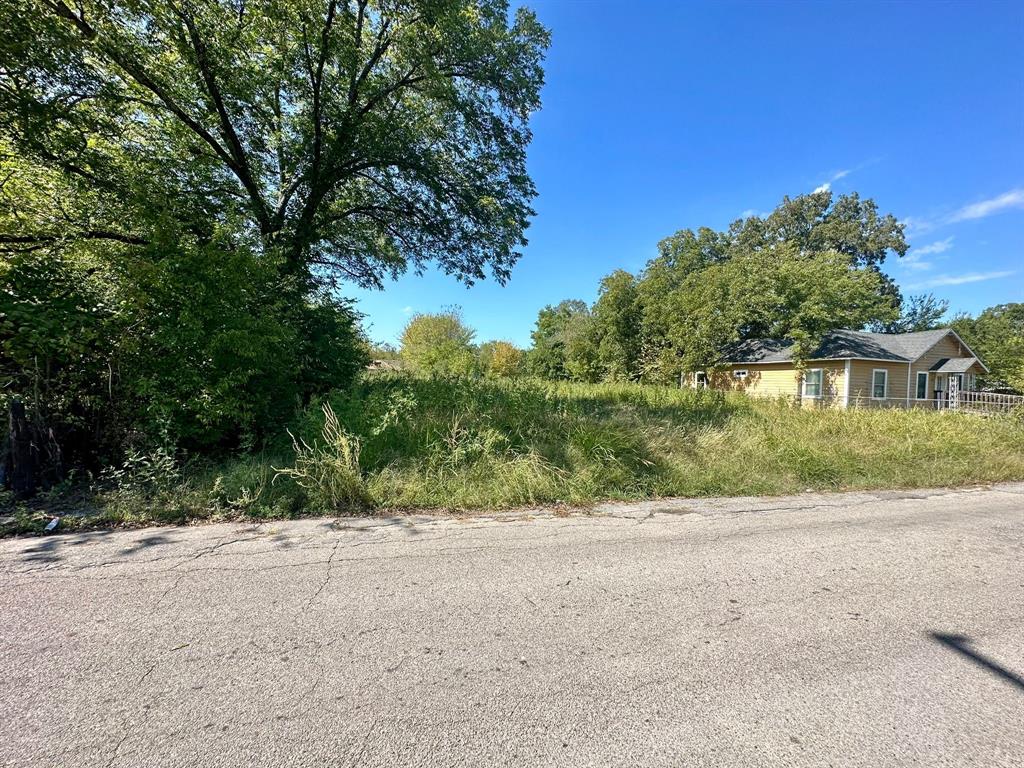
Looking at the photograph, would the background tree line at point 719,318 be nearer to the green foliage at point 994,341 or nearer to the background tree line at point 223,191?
the green foliage at point 994,341

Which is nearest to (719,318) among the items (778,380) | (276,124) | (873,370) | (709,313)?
(709,313)

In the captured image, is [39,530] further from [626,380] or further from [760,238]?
[760,238]

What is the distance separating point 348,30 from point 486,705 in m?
11.7

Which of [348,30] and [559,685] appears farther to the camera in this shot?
[348,30]

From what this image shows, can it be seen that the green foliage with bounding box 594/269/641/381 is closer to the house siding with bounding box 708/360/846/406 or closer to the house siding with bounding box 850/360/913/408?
the house siding with bounding box 708/360/846/406

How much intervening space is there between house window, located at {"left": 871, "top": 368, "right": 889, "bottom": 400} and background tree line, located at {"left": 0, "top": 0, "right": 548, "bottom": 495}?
16.8 metres

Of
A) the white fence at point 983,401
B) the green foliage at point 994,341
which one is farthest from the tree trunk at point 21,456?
the green foliage at point 994,341

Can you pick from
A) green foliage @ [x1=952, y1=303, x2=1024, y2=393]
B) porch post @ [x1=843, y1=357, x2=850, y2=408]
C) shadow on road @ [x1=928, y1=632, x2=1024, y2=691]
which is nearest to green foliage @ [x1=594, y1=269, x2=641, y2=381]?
porch post @ [x1=843, y1=357, x2=850, y2=408]

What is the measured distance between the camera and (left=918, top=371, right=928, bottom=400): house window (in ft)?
59.7

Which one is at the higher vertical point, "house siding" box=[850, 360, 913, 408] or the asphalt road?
"house siding" box=[850, 360, 913, 408]

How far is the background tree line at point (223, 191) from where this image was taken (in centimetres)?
496

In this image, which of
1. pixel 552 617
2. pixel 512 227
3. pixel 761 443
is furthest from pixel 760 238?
pixel 552 617

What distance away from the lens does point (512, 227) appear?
11211 mm

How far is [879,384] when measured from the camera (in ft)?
57.1
